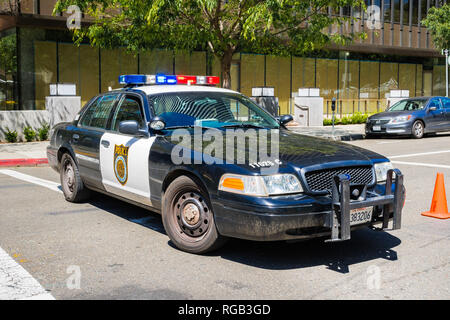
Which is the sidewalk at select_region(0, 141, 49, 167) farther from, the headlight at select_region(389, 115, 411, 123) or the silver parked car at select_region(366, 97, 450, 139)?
the headlight at select_region(389, 115, 411, 123)

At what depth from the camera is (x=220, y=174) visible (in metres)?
4.91

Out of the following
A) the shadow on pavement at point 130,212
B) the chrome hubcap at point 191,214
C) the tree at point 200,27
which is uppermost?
the tree at point 200,27

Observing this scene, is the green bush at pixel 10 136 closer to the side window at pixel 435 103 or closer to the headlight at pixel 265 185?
the headlight at pixel 265 185

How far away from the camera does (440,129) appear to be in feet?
64.4

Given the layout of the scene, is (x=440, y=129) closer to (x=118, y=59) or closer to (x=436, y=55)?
(x=118, y=59)

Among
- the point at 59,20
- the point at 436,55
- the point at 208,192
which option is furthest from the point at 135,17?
the point at 436,55

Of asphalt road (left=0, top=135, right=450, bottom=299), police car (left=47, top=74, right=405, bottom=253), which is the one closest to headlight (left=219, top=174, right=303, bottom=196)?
police car (left=47, top=74, right=405, bottom=253)

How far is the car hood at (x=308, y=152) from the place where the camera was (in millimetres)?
4914

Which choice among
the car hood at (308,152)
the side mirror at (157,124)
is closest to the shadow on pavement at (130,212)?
the side mirror at (157,124)

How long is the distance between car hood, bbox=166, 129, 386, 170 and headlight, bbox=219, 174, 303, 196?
0.39ft

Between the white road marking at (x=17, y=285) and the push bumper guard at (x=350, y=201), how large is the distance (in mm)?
2413

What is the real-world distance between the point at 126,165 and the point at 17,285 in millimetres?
2122

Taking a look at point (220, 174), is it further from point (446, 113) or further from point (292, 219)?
point (446, 113)

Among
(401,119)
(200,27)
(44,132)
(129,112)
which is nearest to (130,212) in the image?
(129,112)
